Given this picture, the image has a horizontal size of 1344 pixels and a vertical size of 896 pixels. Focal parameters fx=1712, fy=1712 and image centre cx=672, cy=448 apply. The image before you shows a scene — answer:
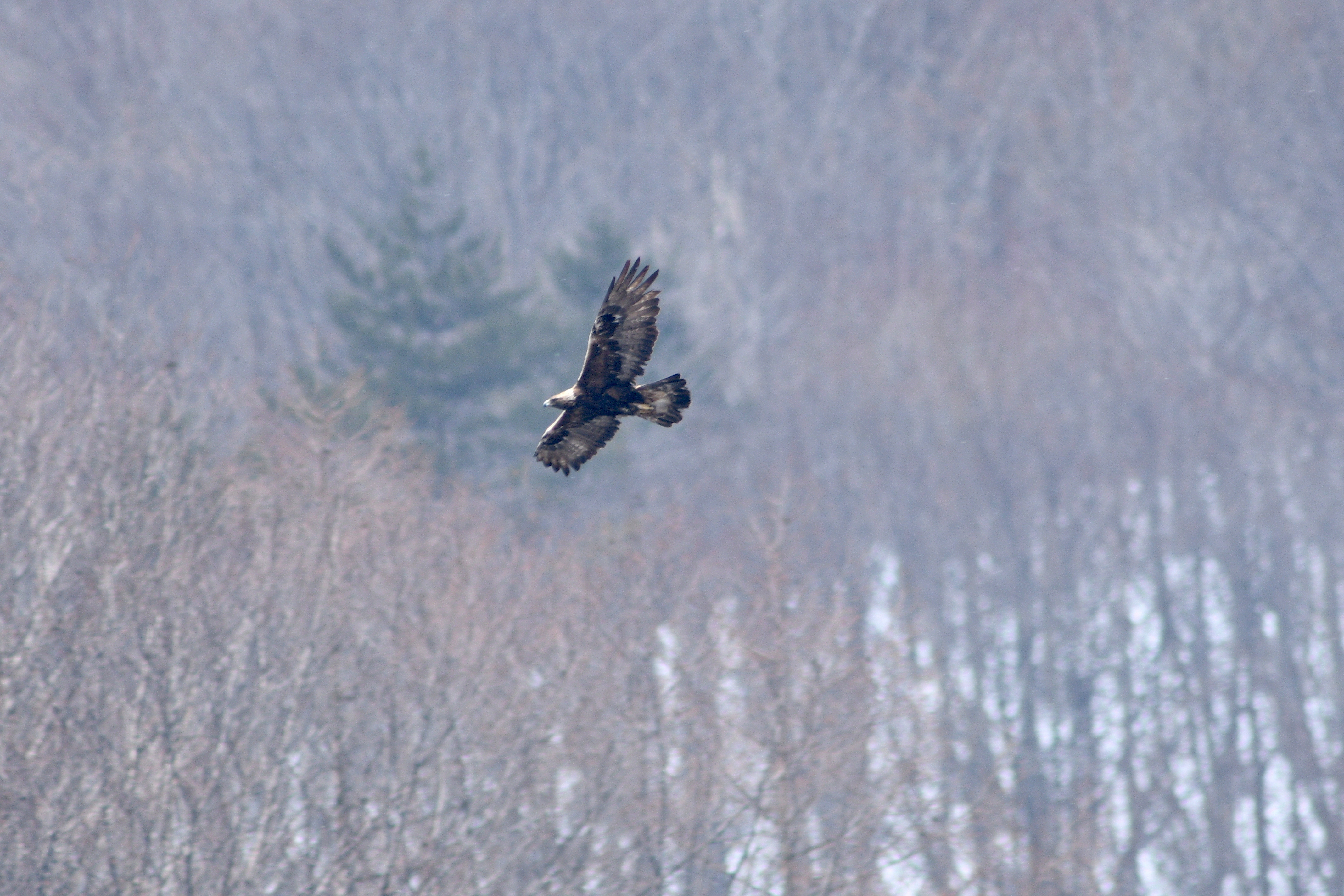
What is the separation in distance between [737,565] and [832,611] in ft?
12.8

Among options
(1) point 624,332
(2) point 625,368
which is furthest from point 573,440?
(1) point 624,332

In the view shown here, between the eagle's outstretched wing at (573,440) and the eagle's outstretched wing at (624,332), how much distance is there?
569 millimetres

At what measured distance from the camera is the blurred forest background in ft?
52.6

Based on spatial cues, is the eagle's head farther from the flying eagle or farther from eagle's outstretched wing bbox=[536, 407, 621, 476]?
eagle's outstretched wing bbox=[536, 407, 621, 476]

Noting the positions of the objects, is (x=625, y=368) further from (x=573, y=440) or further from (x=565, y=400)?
(x=573, y=440)

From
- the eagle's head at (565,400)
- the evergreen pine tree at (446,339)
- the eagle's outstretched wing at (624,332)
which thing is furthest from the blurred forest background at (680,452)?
the eagle's outstretched wing at (624,332)

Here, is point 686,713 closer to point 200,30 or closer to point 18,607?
point 18,607

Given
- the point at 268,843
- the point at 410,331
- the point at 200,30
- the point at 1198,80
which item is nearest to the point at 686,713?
the point at 268,843

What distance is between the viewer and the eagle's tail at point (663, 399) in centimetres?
970

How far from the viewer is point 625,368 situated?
9.71 meters

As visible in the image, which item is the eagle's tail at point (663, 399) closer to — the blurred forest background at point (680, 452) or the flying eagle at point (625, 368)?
the flying eagle at point (625, 368)

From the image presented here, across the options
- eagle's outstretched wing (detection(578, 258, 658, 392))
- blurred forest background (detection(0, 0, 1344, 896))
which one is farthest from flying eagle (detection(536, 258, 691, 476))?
blurred forest background (detection(0, 0, 1344, 896))

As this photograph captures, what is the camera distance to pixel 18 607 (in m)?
17.1

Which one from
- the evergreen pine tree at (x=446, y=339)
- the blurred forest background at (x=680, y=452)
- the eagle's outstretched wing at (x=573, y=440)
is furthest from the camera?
the evergreen pine tree at (x=446, y=339)
